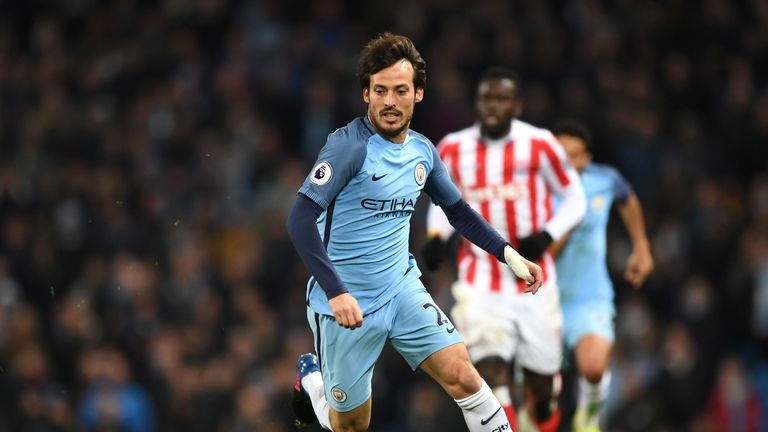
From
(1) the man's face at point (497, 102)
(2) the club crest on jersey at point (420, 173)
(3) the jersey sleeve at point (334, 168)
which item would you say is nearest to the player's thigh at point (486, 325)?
(1) the man's face at point (497, 102)

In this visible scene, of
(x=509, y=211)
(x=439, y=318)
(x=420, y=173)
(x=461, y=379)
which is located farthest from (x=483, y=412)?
(x=509, y=211)

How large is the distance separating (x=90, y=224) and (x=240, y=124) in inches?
81.8

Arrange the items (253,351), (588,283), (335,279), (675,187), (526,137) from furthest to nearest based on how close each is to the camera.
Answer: (675,187), (253,351), (588,283), (526,137), (335,279)

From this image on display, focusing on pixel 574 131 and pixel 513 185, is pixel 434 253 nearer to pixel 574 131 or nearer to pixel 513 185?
pixel 513 185

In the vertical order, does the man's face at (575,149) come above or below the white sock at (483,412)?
above

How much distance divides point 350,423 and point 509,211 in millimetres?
2004

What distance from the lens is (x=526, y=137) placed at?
8109mm

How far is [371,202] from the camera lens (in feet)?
20.3

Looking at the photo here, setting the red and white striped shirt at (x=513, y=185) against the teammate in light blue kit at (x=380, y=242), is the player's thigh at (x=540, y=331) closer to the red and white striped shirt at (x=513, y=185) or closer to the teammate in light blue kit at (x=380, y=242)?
the red and white striped shirt at (x=513, y=185)

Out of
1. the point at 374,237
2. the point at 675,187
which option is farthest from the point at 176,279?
the point at 374,237

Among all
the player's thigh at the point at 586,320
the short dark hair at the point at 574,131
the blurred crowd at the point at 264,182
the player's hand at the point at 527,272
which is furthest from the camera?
the blurred crowd at the point at 264,182

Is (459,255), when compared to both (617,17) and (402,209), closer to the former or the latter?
(402,209)

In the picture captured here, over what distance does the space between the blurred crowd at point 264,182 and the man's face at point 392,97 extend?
17.5ft

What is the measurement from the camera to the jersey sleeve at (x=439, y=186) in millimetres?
6453
